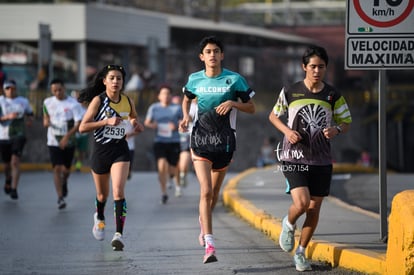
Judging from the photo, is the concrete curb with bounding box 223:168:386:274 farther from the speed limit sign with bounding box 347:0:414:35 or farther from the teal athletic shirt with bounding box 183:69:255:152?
the speed limit sign with bounding box 347:0:414:35

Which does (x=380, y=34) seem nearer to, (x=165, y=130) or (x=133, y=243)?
(x=133, y=243)

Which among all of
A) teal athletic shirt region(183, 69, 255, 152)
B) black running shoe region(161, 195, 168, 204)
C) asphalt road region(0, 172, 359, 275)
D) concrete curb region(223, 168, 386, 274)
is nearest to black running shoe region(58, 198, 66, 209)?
asphalt road region(0, 172, 359, 275)

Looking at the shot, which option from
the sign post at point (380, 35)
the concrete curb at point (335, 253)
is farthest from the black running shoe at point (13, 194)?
the sign post at point (380, 35)

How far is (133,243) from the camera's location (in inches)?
449

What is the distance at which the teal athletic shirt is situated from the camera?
9.92m

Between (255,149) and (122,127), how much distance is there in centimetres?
2870

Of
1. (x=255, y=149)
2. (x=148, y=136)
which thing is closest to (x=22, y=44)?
(x=148, y=136)

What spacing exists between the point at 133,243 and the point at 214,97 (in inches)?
89.7

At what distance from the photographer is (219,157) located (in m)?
10.0

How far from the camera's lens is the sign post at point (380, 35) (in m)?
10.2

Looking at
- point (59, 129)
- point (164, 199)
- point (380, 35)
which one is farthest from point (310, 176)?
point (164, 199)

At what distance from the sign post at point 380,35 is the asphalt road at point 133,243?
60.5 inches

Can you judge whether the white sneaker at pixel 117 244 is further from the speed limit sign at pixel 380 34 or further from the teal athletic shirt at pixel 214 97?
the speed limit sign at pixel 380 34

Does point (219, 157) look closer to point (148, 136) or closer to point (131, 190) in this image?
point (131, 190)
